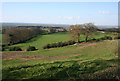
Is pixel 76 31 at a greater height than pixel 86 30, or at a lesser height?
lesser

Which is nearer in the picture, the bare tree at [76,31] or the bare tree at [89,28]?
the bare tree at [89,28]

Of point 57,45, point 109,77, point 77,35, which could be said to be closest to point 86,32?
point 77,35

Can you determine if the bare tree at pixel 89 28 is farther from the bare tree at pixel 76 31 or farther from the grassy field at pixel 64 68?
the grassy field at pixel 64 68

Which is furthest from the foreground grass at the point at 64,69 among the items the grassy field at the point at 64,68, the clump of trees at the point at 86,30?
the clump of trees at the point at 86,30

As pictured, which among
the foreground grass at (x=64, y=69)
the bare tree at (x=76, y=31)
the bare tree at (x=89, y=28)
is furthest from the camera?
the bare tree at (x=76, y=31)

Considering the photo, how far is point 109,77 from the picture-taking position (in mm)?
3758

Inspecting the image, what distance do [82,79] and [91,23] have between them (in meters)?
27.3

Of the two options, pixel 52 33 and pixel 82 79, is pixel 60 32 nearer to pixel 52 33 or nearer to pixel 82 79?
pixel 52 33

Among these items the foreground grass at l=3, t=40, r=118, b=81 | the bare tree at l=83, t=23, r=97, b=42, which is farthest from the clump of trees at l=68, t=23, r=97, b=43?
the foreground grass at l=3, t=40, r=118, b=81

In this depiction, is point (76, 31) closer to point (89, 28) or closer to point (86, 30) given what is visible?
point (86, 30)

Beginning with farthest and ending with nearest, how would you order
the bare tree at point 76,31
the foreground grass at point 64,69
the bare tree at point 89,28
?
the bare tree at point 76,31, the bare tree at point 89,28, the foreground grass at point 64,69

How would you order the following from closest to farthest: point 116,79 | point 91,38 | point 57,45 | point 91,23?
point 116,79
point 57,45
point 91,23
point 91,38

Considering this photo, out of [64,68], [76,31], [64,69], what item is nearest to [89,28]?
[76,31]

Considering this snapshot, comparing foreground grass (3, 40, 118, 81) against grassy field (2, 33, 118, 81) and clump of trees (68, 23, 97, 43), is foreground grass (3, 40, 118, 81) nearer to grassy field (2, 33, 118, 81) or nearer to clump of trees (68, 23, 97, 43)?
grassy field (2, 33, 118, 81)
